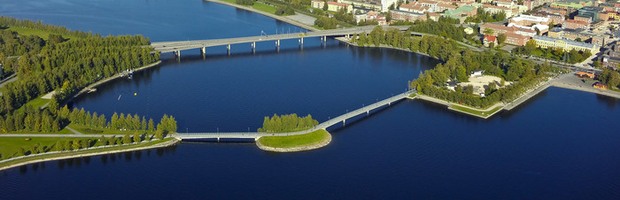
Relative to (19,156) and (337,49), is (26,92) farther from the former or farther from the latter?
(337,49)

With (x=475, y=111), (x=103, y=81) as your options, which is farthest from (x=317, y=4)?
(x=475, y=111)

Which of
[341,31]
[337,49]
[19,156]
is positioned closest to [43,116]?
[19,156]

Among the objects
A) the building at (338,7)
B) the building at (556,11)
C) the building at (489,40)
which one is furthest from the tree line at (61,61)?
the building at (556,11)

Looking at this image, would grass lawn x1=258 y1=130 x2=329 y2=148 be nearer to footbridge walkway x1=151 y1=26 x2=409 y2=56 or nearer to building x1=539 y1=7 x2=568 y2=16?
footbridge walkway x1=151 y1=26 x2=409 y2=56

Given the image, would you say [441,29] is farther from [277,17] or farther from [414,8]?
[277,17]

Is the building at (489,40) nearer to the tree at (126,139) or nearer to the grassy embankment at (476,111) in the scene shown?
the grassy embankment at (476,111)

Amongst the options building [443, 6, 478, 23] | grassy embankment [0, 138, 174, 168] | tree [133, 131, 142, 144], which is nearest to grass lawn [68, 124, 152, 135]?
tree [133, 131, 142, 144]

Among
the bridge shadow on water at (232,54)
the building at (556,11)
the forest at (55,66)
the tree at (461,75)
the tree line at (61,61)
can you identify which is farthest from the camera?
the building at (556,11)

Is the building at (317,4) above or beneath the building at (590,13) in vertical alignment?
above
